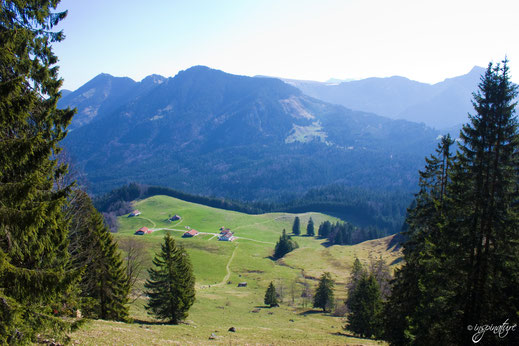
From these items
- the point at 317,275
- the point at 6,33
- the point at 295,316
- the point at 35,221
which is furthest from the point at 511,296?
the point at 317,275

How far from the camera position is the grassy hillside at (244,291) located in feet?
98.7

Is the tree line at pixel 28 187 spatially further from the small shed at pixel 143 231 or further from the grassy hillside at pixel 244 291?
the small shed at pixel 143 231

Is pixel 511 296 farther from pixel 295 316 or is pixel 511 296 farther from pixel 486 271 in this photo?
pixel 295 316

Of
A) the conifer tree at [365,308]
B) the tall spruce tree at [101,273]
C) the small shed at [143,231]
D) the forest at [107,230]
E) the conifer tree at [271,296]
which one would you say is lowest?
the small shed at [143,231]

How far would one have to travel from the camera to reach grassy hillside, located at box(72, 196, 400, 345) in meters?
30.1

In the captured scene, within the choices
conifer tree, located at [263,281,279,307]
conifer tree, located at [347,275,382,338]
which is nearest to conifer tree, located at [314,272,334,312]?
conifer tree, located at [263,281,279,307]

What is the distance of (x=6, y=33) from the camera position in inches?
468

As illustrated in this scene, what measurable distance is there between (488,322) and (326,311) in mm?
63421

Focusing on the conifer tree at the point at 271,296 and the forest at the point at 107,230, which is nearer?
the forest at the point at 107,230

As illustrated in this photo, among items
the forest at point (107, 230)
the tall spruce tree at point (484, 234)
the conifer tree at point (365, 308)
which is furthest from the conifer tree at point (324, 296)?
the tall spruce tree at point (484, 234)

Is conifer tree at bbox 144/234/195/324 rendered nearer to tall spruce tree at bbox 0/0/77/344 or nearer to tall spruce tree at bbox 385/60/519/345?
tall spruce tree at bbox 0/0/77/344

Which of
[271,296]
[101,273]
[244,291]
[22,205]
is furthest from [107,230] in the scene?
[244,291]

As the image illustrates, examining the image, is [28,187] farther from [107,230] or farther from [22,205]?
[107,230]

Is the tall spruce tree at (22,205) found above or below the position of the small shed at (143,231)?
above
